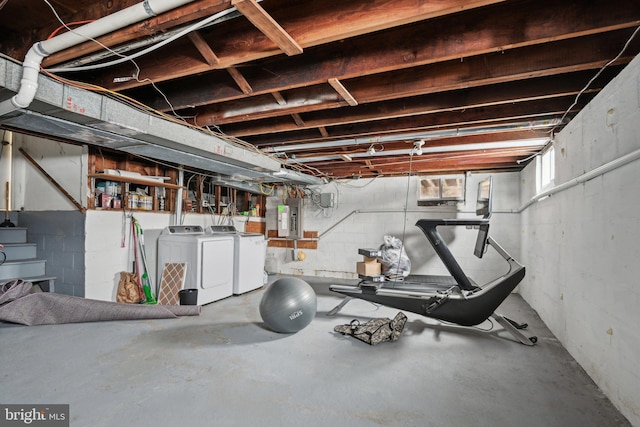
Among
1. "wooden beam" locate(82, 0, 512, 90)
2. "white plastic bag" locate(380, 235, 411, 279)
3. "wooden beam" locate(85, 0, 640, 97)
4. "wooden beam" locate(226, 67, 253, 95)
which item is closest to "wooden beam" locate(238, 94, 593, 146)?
"wooden beam" locate(226, 67, 253, 95)

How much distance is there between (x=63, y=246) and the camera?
12.3ft

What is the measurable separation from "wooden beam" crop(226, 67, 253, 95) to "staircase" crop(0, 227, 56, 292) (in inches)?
134

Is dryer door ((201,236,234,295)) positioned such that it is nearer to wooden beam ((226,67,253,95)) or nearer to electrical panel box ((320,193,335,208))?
electrical panel box ((320,193,335,208))

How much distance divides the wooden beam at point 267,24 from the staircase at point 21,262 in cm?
395

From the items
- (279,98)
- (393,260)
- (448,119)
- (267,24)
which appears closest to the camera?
(267,24)

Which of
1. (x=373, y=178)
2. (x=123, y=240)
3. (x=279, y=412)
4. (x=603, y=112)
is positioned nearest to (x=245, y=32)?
(x=279, y=412)

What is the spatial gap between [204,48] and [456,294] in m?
2.98

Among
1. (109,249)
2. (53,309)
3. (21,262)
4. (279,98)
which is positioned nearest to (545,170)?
(279,98)

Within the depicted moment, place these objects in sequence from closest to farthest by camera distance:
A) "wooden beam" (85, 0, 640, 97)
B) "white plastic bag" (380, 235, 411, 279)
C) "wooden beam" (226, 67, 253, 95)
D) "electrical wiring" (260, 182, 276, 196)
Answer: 1. "wooden beam" (85, 0, 640, 97)
2. "wooden beam" (226, 67, 253, 95)
3. "white plastic bag" (380, 235, 411, 279)
4. "electrical wiring" (260, 182, 276, 196)

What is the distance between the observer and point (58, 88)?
2.00 m

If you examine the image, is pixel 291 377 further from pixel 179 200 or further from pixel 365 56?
pixel 179 200

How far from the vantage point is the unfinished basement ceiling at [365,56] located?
1519mm

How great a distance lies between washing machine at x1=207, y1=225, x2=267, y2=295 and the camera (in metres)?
4.64

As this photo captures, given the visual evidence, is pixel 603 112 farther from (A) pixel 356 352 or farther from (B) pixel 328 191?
(B) pixel 328 191
